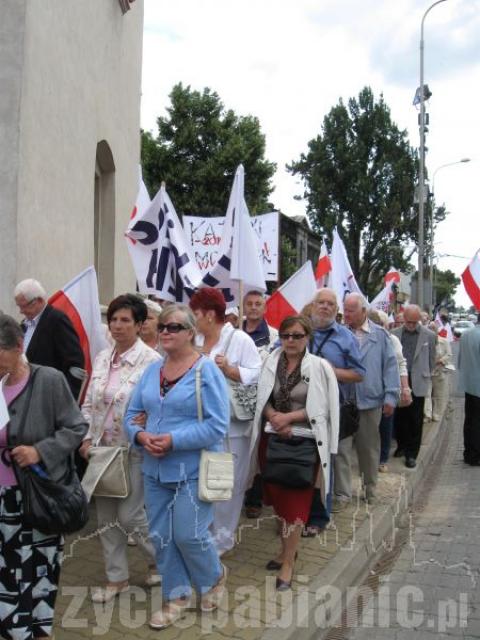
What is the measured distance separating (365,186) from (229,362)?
116 feet

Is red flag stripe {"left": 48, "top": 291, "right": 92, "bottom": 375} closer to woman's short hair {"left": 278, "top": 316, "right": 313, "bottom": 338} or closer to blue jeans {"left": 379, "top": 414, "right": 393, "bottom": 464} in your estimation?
woman's short hair {"left": 278, "top": 316, "right": 313, "bottom": 338}

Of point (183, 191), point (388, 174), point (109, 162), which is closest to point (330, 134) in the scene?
point (388, 174)

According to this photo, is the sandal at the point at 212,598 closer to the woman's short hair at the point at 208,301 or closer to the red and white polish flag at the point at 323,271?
the woman's short hair at the point at 208,301

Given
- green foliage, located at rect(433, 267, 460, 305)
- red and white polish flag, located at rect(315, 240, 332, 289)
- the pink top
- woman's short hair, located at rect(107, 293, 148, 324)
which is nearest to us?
the pink top

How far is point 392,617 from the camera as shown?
414cm

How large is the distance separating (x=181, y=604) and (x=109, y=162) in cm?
722

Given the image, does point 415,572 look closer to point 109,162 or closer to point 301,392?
point 301,392

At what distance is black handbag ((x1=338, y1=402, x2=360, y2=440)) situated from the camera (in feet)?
18.1

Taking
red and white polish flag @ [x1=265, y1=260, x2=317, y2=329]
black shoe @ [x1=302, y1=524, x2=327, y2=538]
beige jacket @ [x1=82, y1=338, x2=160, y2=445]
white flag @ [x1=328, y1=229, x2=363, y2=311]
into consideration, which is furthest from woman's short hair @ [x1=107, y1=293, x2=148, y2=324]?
white flag @ [x1=328, y1=229, x2=363, y2=311]

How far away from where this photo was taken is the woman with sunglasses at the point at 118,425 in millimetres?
3953

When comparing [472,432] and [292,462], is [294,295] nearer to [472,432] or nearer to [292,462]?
[292,462]

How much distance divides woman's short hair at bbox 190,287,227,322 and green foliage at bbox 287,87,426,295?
34.2 meters

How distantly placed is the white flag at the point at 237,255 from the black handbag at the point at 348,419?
48.1 inches

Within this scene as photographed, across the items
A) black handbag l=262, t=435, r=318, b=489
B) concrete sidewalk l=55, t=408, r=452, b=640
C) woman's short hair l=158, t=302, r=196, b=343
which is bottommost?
concrete sidewalk l=55, t=408, r=452, b=640
